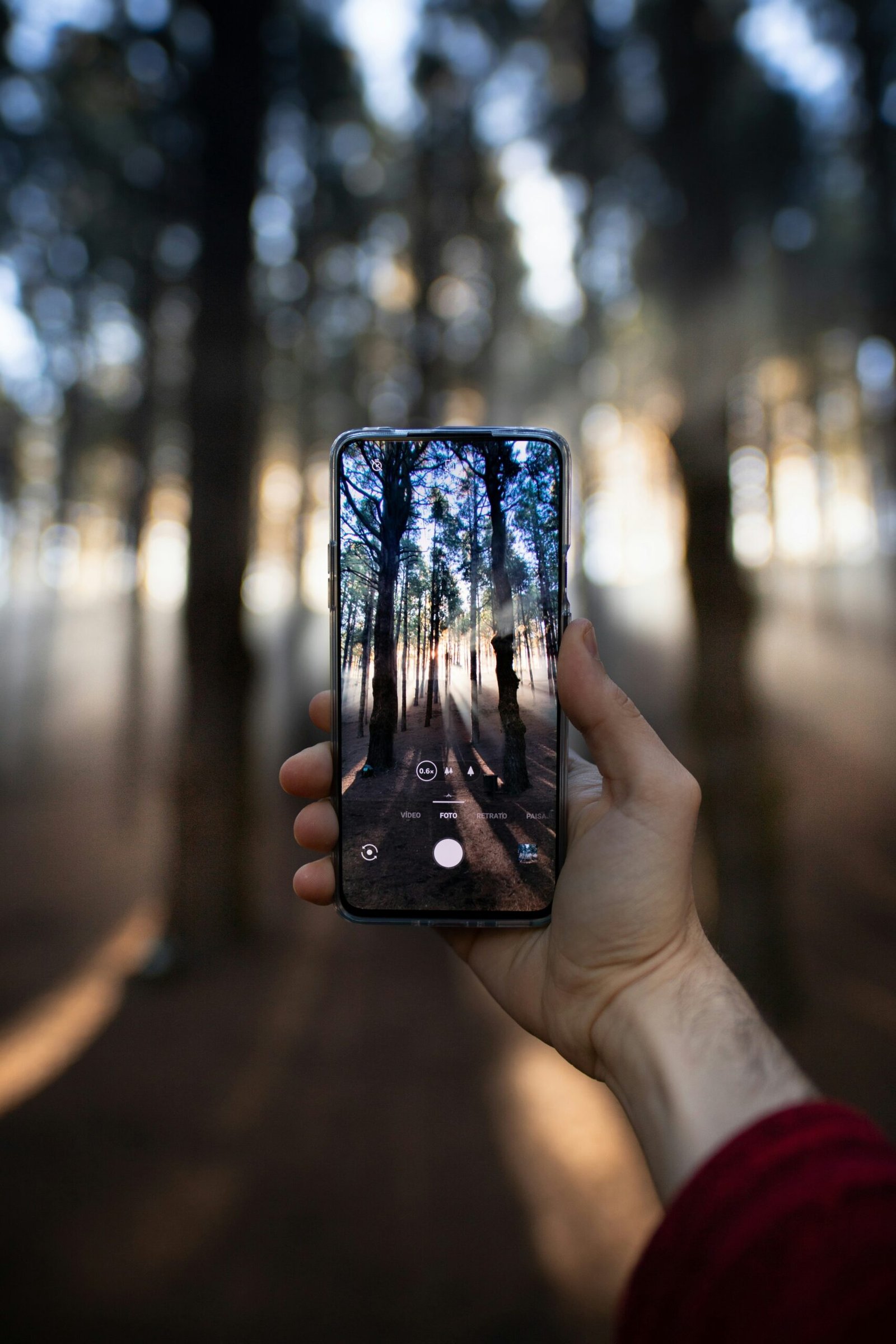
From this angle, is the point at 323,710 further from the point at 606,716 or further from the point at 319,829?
the point at 606,716

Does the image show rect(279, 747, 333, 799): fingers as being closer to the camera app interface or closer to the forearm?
the camera app interface

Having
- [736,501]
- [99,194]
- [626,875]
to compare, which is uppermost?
[99,194]

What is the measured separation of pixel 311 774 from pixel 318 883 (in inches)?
7.4

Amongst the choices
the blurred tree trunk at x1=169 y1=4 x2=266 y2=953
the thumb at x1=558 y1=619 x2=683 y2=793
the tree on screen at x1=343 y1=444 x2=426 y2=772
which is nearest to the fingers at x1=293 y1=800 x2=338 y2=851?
the tree on screen at x1=343 y1=444 x2=426 y2=772

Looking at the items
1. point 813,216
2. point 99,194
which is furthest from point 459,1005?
point 99,194

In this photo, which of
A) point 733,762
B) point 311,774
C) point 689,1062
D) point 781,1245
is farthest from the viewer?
point 733,762

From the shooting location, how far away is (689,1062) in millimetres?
887

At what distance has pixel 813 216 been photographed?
472 centimetres

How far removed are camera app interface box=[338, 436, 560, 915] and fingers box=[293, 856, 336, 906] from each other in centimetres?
3

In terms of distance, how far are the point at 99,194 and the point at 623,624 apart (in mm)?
7748

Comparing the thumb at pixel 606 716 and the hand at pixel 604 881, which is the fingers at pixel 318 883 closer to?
the hand at pixel 604 881

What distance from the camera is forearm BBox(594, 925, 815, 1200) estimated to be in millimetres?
791

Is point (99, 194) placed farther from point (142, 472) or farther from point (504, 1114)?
point (504, 1114)

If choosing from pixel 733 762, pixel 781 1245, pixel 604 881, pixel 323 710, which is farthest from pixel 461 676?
pixel 733 762
